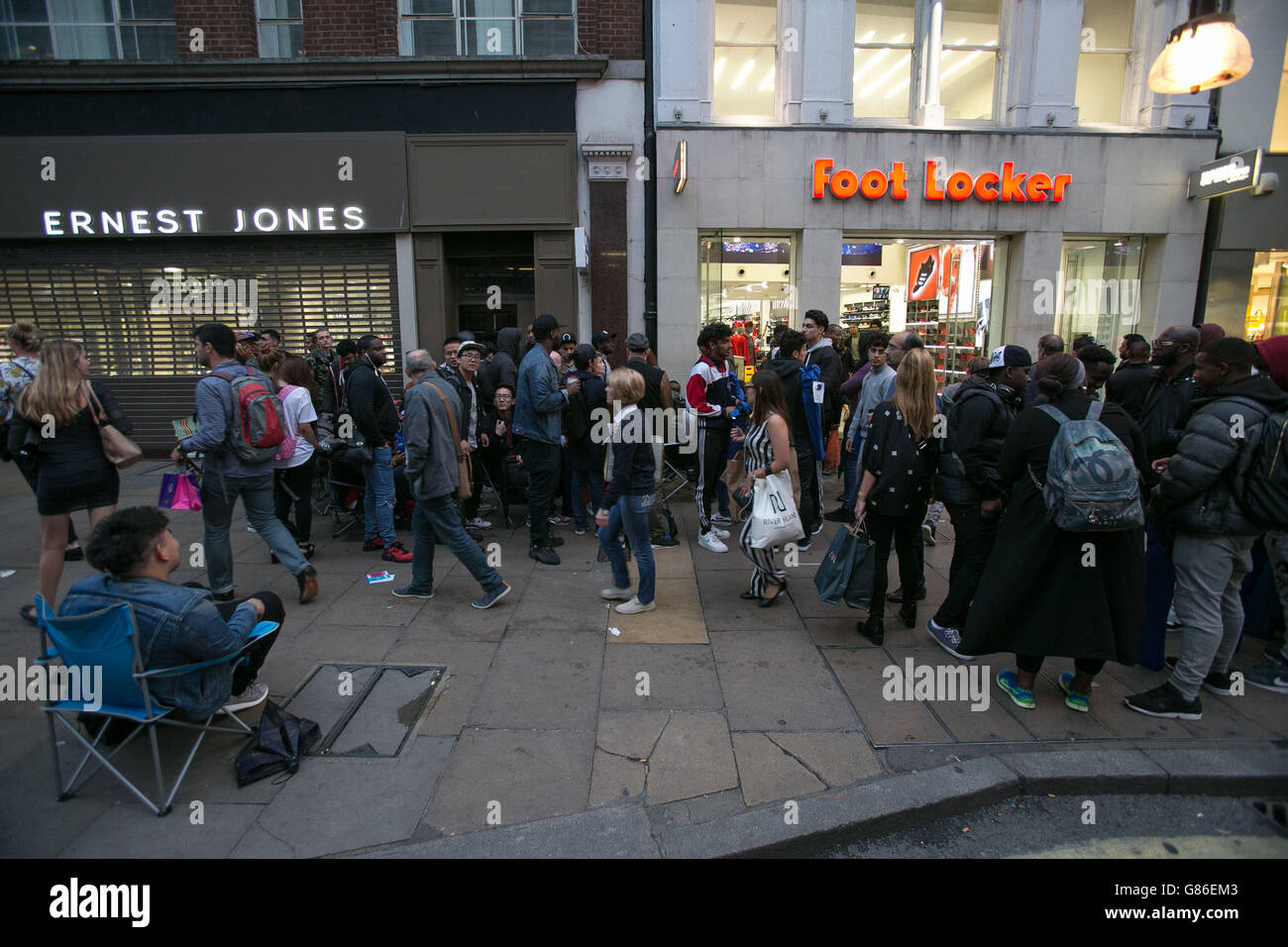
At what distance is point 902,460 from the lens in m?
4.62

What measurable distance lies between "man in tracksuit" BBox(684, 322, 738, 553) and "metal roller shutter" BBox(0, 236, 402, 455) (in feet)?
20.3

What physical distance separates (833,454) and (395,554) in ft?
20.1

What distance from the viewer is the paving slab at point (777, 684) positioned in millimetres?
4020

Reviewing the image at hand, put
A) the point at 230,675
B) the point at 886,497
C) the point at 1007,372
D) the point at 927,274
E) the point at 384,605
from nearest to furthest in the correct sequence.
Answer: the point at 230,675, the point at 886,497, the point at 1007,372, the point at 384,605, the point at 927,274

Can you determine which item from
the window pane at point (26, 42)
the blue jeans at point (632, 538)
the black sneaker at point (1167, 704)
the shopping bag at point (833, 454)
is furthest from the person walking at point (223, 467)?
the window pane at point (26, 42)

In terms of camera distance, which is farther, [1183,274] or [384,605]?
[1183,274]

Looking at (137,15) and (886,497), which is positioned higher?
(137,15)

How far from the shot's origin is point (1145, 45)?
11.3 metres

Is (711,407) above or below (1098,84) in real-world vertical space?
below

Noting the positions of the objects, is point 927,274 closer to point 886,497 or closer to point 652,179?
point 652,179

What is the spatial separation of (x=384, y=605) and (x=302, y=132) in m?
8.52

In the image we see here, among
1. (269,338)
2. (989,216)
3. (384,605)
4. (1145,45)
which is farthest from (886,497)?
(1145,45)

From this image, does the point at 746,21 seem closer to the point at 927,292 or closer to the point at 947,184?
the point at 947,184

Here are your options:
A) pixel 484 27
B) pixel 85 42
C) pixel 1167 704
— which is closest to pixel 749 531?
pixel 1167 704
